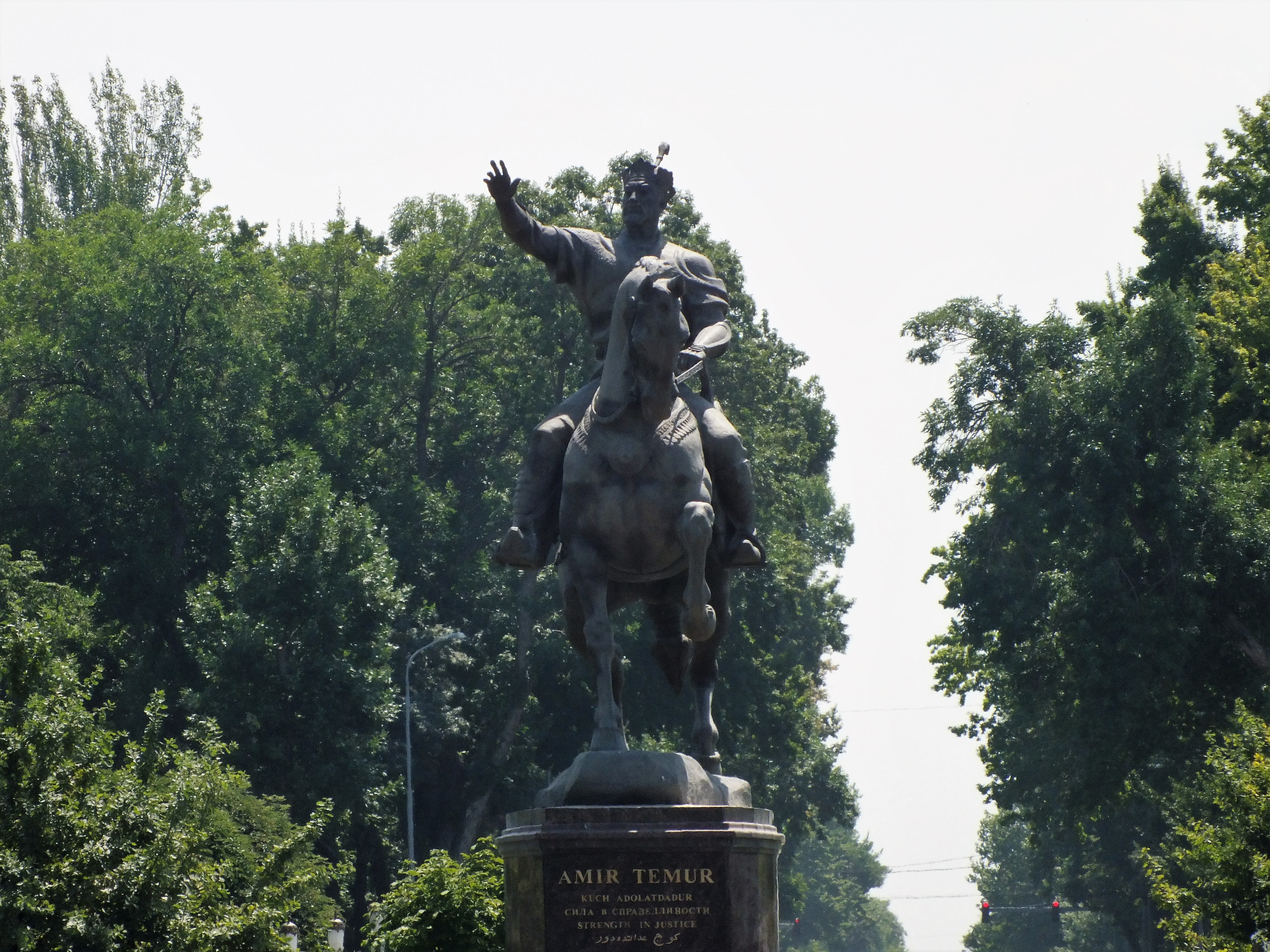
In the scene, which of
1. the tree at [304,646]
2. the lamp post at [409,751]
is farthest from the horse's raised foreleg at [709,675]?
the lamp post at [409,751]

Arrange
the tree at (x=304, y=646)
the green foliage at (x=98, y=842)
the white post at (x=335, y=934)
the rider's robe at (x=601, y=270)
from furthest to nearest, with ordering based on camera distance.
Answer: the tree at (x=304, y=646) < the white post at (x=335, y=934) < the green foliage at (x=98, y=842) < the rider's robe at (x=601, y=270)

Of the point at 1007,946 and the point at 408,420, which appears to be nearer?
the point at 408,420

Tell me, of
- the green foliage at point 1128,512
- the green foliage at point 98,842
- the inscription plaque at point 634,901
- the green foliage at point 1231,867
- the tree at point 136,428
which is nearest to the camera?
the inscription plaque at point 634,901

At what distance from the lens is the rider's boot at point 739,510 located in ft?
43.7

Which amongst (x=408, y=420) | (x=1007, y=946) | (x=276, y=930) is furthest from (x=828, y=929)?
(x=276, y=930)

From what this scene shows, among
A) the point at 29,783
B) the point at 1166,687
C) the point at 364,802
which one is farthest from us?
the point at 364,802

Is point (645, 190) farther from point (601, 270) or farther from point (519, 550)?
point (519, 550)

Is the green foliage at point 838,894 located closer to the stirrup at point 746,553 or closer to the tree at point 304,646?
the tree at point 304,646

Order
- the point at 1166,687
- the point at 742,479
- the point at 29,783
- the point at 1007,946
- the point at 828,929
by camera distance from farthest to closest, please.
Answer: the point at 828,929, the point at 1007,946, the point at 1166,687, the point at 29,783, the point at 742,479

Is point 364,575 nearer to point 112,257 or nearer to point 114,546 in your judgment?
point 114,546

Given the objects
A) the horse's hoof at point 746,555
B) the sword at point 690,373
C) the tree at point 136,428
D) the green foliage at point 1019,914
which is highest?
the tree at point 136,428

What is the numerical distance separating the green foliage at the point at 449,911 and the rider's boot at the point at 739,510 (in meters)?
5.53

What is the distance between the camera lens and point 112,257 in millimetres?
45625

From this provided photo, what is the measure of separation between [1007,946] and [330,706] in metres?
73.4
